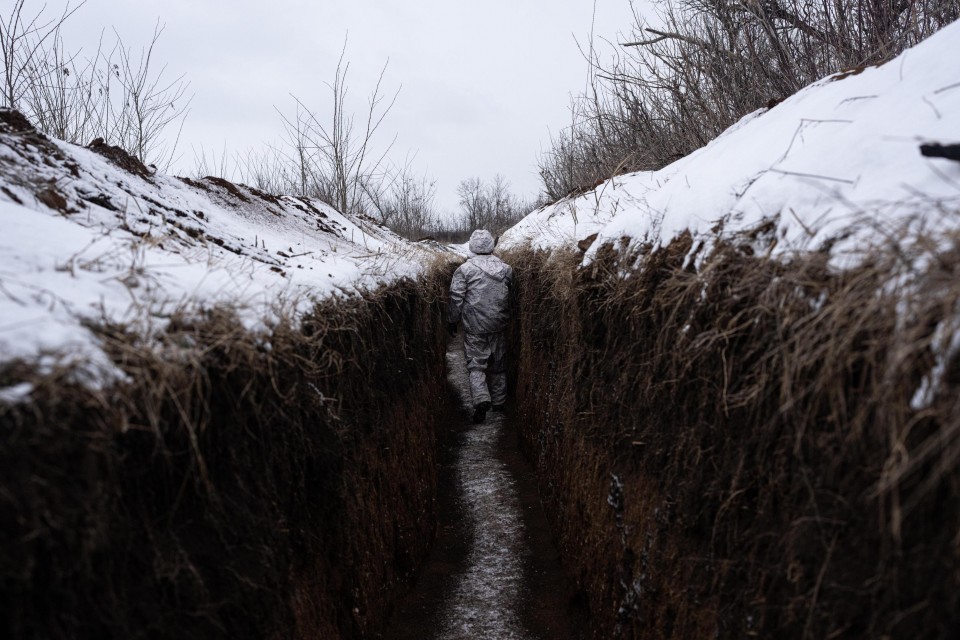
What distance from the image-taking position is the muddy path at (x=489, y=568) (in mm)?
3479

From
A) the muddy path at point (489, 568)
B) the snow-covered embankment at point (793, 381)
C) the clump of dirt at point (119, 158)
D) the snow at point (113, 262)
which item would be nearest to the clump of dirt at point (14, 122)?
the snow at point (113, 262)

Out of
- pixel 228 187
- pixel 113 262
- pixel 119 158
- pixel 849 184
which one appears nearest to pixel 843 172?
pixel 849 184

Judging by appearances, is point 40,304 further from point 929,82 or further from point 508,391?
point 508,391

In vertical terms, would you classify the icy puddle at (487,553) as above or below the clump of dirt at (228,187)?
below

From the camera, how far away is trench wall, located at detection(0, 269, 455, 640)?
1.07 metres

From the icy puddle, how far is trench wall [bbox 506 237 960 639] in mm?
807

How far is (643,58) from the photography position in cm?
672

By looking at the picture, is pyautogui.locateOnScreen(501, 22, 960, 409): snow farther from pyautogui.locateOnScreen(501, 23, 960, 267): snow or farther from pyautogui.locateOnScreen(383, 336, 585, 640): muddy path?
pyautogui.locateOnScreen(383, 336, 585, 640): muddy path

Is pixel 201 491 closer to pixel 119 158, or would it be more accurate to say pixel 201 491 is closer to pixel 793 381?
pixel 793 381

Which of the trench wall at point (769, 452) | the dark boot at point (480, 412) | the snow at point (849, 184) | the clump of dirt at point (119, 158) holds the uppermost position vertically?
the clump of dirt at point (119, 158)

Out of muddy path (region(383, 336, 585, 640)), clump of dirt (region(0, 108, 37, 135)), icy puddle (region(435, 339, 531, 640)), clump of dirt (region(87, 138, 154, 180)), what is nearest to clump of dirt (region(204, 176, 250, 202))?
clump of dirt (region(87, 138, 154, 180))

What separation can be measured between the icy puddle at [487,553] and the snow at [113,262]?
2230 mm

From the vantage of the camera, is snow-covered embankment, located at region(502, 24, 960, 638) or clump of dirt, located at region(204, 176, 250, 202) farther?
clump of dirt, located at region(204, 176, 250, 202)

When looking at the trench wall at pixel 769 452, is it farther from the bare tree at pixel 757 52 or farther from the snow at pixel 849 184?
the bare tree at pixel 757 52
